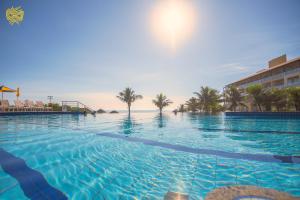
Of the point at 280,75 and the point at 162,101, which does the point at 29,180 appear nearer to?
the point at 280,75

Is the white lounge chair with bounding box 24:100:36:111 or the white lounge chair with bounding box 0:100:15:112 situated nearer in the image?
the white lounge chair with bounding box 0:100:15:112

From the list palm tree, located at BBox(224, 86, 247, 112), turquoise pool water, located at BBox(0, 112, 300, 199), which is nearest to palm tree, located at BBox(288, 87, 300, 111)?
palm tree, located at BBox(224, 86, 247, 112)

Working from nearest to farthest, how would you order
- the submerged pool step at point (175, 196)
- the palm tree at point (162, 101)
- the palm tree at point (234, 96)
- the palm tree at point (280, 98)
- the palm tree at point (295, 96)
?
the submerged pool step at point (175, 196)
the palm tree at point (295, 96)
the palm tree at point (280, 98)
the palm tree at point (234, 96)
the palm tree at point (162, 101)

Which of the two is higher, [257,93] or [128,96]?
[128,96]

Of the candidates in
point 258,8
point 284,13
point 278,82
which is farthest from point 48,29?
point 278,82

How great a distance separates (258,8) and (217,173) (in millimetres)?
13844

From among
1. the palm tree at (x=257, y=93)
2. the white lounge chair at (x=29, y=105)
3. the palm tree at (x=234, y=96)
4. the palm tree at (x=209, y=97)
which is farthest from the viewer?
the palm tree at (x=209, y=97)

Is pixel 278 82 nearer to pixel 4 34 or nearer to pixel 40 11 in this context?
pixel 40 11

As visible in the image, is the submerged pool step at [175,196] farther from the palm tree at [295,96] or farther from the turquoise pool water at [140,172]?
the palm tree at [295,96]

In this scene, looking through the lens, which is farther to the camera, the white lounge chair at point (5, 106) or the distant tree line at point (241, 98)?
the white lounge chair at point (5, 106)

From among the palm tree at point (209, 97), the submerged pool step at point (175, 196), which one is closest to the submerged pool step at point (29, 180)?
the submerged pool step at point (175, 196)

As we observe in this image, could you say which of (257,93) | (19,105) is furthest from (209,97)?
(19,105)

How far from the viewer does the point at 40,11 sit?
10000 millimetres

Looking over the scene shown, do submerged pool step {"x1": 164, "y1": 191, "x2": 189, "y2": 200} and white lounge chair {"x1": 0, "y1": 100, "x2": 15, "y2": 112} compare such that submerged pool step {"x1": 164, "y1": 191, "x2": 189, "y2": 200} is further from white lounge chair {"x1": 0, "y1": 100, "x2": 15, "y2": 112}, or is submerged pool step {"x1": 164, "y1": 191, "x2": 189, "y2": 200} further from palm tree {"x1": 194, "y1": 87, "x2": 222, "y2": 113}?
palm tree {"x1": 194, "y1": 87, "x2": 222, "y2": 113}
